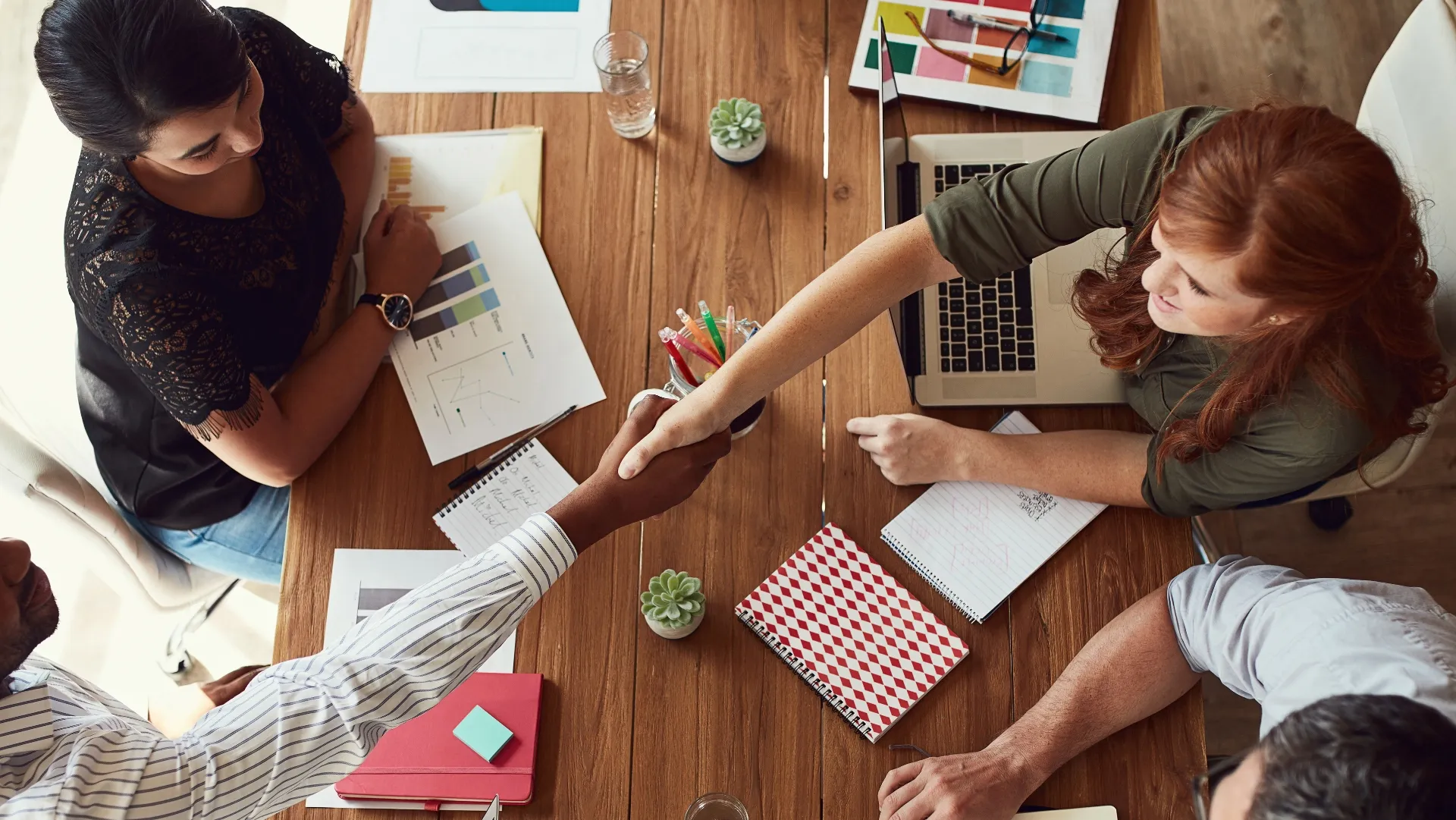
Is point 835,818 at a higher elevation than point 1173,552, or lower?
lower

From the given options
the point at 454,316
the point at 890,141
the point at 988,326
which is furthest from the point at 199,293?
the point at 988,326

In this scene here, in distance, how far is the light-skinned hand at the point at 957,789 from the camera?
3.56 feet

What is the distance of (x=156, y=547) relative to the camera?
1.60m

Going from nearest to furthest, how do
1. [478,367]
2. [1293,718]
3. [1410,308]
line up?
[1293,718] → [1410,308] → [478,367]

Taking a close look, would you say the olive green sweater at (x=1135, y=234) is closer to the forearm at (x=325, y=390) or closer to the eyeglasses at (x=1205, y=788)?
the eyeglasses at (x=1205, y=788)

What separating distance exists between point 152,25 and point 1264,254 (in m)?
1.15

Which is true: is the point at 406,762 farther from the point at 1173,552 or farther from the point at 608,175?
the point at 1173,552

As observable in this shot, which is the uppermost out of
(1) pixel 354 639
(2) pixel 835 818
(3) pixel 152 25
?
(3) pixel 152 25

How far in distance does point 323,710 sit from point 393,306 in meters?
0.56

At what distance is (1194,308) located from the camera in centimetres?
95

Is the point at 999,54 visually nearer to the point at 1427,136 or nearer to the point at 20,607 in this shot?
the point at 1427,136

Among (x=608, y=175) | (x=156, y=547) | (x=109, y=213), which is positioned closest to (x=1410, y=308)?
(x=608, y=175)

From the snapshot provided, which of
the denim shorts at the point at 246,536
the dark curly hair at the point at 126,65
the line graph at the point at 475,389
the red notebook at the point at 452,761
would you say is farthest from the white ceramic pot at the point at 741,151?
the denim shorts at the point at 246,536

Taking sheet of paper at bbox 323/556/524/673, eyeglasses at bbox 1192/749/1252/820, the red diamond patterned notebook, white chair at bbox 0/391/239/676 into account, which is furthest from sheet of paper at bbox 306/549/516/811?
eyeglasses at bbox 1192/749/1252/820
